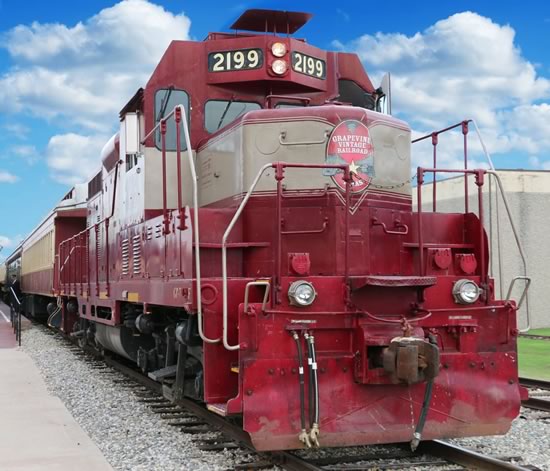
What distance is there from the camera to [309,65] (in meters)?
7.16

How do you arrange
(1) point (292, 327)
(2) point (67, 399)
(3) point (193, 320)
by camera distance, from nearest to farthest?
(1) point (292, 327) < (3) point (193, 320) < (2) point (67, 399)

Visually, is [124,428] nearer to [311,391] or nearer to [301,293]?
[311,391]

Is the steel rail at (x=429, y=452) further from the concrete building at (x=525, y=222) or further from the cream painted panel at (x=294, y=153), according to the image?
the concrete building at (x=525, y=222)

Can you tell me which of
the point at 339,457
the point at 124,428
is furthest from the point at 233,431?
the point at 124,428

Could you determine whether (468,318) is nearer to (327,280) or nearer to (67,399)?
(327,280)

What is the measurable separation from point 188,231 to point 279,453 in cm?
186

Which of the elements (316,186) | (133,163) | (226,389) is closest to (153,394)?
(133,163)

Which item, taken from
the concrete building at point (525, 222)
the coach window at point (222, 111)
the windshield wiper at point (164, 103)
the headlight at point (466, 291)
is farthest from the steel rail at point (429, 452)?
the concrete building at point (525, 222)

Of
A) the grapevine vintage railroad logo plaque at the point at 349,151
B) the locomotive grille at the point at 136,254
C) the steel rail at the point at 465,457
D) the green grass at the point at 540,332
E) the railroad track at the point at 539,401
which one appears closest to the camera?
the steel rail at the point at 465,457

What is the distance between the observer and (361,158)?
6070mm

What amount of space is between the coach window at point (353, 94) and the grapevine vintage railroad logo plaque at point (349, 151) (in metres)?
1.47

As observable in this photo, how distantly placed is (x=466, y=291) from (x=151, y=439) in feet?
9.98

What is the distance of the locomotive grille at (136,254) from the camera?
762 centimetres

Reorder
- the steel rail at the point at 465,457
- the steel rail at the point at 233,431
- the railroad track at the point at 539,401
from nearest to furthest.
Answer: the steel rail at the point at 465,457 < the steel rail at the point at 233,431 < the railroad track at the point at 539,401
